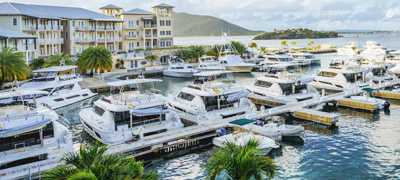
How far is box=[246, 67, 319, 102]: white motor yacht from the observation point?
35000mm

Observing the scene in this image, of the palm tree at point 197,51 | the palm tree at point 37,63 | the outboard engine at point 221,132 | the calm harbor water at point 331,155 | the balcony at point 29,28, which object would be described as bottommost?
the calm harbor water at point 331,155

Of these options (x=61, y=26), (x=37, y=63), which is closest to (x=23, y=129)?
(x=37, y=63)

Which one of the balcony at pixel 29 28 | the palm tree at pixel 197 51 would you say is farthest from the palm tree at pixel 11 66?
the palm tree at pixel 197 51

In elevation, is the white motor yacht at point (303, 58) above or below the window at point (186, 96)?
above

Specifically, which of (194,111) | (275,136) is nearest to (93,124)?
(194,111)

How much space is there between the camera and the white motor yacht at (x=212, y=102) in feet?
89.9

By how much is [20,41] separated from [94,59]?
9.61 m

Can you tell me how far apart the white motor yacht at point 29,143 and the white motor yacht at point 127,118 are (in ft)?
10.3

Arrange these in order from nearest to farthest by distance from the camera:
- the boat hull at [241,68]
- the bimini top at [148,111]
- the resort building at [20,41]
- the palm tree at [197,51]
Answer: the bimini top at [148,111] < the resort building at [20,41] < the boat hull at [241,68] < the palm tree at [197,51]

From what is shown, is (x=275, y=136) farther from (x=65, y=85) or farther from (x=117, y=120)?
(x=65, y=85)

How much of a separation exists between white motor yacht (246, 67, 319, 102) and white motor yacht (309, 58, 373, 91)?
6788 millimetres

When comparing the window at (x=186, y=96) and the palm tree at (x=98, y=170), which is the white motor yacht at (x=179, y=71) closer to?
the window at (x=186, y=96)

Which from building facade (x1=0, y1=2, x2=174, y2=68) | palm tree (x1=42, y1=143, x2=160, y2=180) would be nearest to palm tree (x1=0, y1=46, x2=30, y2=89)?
building facade (x1=0, y1=2, x2=174, y2=68)

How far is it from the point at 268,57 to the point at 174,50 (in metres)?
19.2
